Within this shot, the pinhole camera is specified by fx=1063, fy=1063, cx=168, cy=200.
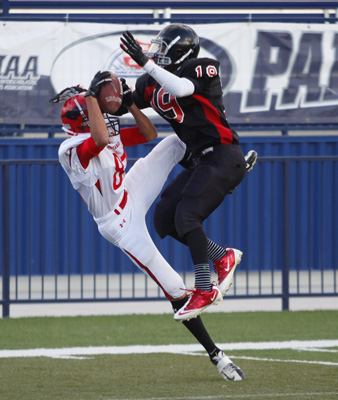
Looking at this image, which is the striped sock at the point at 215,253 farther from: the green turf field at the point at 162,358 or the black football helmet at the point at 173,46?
the black football helmet at the point at 173,46

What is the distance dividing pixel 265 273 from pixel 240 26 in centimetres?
469

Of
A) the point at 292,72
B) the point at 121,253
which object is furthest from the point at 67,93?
the point at 292,72

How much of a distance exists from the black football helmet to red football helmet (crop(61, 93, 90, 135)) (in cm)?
57

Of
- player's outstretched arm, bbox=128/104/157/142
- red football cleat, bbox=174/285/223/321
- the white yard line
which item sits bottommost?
the white yard line

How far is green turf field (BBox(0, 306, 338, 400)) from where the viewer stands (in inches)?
268

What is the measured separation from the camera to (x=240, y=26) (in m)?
15.0

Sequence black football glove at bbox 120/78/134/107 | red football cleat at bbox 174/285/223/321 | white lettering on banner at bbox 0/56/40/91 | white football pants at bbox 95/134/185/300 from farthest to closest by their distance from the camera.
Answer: white lettering on banner at bbox 0/56/40/91 → white football pants at bbox 95/134/185/300 → black football glove at bbox 120/78/134/107 → red football cleat at bbox 174/285/223/321

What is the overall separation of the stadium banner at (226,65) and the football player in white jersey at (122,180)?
287 inches

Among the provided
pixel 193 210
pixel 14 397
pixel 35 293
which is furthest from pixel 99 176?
pixel 35 293

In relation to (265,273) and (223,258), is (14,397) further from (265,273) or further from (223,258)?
(265,273)

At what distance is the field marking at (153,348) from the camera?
866 centimetres

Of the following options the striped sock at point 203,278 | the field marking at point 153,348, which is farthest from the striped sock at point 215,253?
the field marking at point 153,348

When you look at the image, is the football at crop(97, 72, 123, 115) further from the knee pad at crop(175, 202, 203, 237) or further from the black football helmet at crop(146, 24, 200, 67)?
the knee pad at crop(175, 202, 203, 237)


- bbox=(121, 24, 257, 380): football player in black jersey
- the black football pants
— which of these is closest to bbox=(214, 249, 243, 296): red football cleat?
bbox=(121, 24, 257, 380): football player in black jersey
